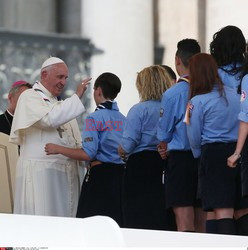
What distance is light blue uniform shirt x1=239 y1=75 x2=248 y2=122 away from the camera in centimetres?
605

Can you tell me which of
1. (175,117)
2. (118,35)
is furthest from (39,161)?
(118,35)

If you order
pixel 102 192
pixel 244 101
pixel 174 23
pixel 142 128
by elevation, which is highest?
pixel 174 23

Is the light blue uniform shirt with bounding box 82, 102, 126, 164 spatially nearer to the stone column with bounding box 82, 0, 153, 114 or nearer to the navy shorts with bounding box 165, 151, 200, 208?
the navy shorts with bounding box 165, 151, 200, 208

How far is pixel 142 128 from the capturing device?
291 inches

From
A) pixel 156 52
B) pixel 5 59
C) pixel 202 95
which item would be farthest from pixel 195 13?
pixel 202 95

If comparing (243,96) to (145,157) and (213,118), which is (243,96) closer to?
(213,118)

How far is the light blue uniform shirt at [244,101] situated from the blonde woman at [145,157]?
4.00 feet

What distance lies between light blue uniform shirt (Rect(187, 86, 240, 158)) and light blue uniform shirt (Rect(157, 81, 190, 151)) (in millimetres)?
342

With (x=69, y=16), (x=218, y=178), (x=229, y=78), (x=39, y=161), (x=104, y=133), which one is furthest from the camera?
(x=69, y=16)

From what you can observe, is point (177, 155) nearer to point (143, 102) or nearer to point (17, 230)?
point (143, 102)

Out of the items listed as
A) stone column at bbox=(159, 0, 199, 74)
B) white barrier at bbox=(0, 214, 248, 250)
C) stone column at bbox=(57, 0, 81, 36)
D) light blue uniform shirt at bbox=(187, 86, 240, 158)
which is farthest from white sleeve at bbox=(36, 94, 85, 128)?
stone column at bbox=(159, 0, 199, 74)

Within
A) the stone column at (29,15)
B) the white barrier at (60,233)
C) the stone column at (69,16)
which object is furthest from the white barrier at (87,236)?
the stone column at (69,16)

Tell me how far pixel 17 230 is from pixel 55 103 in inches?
148

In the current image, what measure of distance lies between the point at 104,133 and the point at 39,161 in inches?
19.0
